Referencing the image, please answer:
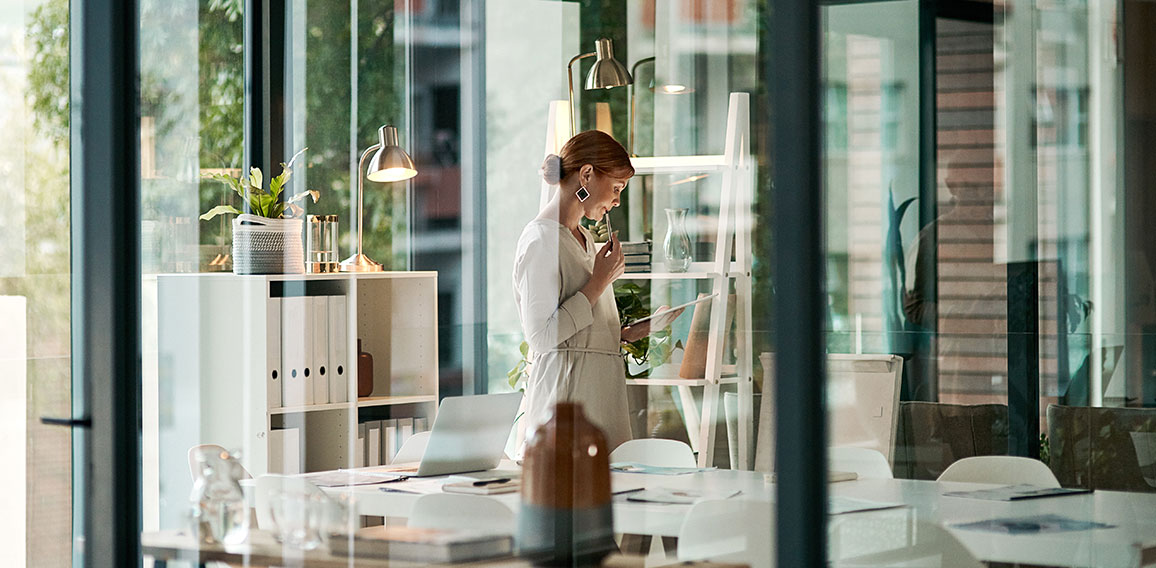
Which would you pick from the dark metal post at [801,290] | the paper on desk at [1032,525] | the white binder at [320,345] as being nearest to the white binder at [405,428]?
the white binder at [320,345]

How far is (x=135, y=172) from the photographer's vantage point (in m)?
2.64

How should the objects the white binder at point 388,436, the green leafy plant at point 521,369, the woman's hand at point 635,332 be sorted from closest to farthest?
the woman's hand at point 635,332, the green leafy plant at point 521,369, the white binder at point 388,436

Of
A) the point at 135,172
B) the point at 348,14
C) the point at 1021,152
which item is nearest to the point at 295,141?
the point at 348,14

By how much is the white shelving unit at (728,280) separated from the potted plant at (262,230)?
174 centimetres

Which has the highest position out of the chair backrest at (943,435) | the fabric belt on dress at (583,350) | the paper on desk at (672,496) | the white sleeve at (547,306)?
the white sleeve at (547,306)

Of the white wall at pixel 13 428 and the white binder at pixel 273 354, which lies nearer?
the white wall at pixel 13 428

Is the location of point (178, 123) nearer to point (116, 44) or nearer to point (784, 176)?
point (116, 44)

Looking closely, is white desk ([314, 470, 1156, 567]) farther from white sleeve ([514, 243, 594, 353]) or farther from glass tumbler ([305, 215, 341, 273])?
glass tumbler ([305, 215, 341, 273])

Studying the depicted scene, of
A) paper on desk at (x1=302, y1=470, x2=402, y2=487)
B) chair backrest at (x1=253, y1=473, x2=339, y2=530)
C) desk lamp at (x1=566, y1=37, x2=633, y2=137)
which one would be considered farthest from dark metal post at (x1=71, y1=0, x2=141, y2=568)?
desk lamp at (x1=566, y1=37, x2=633, y2=137)

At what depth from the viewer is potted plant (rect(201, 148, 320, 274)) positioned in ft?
14.5

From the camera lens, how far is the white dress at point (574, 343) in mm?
2834

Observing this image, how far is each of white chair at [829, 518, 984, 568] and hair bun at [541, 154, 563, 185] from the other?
4.75 feet

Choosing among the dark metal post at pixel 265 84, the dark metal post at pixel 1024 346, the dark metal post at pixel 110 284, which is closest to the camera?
the dark metal post at pixel 110 284

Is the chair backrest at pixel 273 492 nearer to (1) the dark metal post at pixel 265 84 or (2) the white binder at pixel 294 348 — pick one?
(2) the white binder at pixel 294 348
